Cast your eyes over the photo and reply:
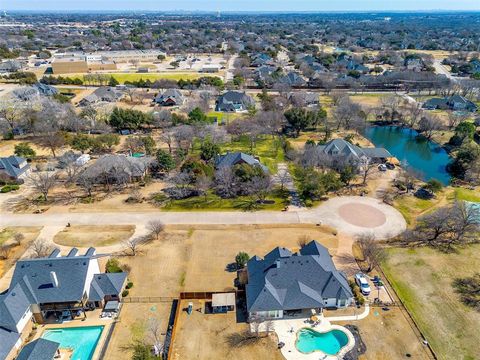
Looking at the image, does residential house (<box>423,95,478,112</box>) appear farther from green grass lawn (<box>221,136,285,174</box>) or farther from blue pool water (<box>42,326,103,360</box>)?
blue pool water (<box>42,326,103,360</box>)

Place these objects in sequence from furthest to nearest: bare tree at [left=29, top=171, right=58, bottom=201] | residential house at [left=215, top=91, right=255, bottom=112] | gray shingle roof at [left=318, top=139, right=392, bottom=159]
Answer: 1. residential house at [left=215, top=91, right=255, bottom=112]
2. gray shingle roof at [left=318, top=139, right=392, bottom=159]
3. bare tree at [left=29, top=171, right=58, bottom=201]

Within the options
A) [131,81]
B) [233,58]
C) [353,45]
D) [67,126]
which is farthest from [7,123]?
[353,45]

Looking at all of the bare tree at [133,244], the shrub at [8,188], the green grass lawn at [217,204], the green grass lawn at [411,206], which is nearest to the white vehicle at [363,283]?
the green grass lawn at [411,206]

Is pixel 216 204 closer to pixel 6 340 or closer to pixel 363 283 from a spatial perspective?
pixel 363 283

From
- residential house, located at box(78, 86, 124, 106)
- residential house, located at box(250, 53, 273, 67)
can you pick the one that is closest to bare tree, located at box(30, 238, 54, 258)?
residential house, located at box(78, 86, 124, 106)

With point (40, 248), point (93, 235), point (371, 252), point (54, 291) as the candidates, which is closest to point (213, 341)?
point (54, 291)

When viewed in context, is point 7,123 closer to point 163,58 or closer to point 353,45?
point 163,58
